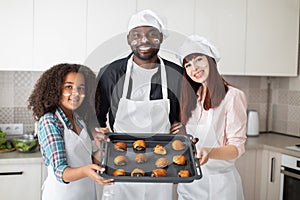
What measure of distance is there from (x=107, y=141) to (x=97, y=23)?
41.8 inches

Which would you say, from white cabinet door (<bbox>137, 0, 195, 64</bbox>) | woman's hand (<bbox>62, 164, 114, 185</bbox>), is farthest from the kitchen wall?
woman's hand (<bbox>62, 164, 114, 185</bbox>)

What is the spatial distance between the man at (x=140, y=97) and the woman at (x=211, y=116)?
0.06 meters

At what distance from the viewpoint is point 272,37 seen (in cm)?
276

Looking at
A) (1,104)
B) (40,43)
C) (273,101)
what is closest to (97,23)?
(40,43)

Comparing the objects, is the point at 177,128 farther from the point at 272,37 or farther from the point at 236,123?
the point at 272,37

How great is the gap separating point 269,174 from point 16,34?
5.74ft

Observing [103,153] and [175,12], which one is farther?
[175,12]

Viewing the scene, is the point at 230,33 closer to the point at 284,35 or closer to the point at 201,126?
the point at 284,35

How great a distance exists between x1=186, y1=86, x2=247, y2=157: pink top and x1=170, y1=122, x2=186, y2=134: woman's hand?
5cm

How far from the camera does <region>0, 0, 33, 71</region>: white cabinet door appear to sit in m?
2.23

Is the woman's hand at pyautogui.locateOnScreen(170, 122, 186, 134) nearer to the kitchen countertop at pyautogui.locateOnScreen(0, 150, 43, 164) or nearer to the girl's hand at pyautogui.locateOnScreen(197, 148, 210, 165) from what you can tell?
the girl's hand at pyautogui.locateOnScreen(197, 148, 210, 165)

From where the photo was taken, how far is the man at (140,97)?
169 centimetres

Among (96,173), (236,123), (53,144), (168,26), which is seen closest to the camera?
(96,173)

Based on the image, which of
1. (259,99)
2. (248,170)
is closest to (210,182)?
(248,170)
